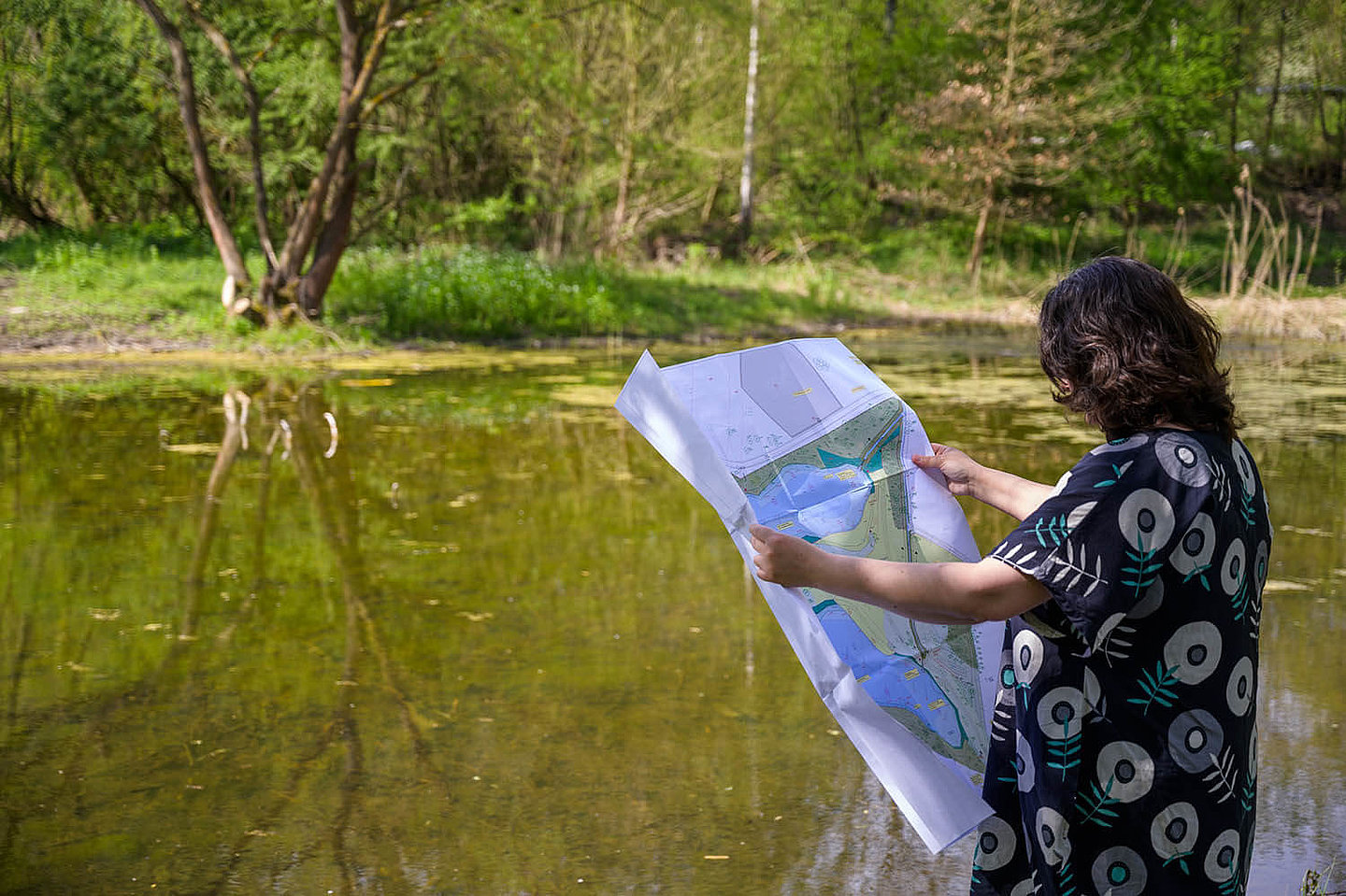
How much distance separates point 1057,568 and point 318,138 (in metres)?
20.0

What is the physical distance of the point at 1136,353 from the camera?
54.3 inches

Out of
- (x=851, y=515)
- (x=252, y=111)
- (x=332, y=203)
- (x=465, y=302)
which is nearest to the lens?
(x=851, y=515)

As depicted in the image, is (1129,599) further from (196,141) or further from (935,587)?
(196,141)

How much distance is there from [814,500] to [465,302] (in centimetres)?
1300

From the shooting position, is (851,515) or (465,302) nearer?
(851,515)

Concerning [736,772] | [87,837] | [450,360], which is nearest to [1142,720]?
[736,772]

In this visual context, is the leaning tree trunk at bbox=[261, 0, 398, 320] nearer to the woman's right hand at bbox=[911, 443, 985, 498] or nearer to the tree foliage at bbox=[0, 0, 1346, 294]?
the tree foliage at bbox=[0, 0, 1346, 294]

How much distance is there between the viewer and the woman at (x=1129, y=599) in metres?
1.32

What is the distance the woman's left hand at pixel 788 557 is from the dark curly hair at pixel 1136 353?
33 centimetres

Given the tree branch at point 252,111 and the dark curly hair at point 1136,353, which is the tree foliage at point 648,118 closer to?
the tree branch at point 252,111

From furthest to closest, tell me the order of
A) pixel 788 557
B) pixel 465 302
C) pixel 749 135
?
pixel 749 135, pixel 465 302, pixel 788 557

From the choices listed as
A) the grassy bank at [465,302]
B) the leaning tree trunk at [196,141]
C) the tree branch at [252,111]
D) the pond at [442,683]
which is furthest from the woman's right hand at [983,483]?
the leaning tree trunk at [196,141]

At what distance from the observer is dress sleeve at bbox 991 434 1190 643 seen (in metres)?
1.30

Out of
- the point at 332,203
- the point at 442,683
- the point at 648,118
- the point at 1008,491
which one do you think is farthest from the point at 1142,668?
the point at 648,118
